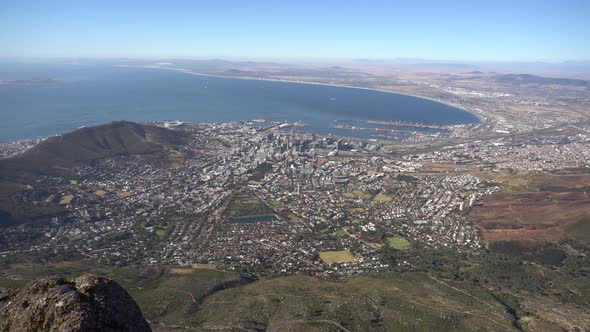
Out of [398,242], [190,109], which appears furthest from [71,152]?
[190,109]

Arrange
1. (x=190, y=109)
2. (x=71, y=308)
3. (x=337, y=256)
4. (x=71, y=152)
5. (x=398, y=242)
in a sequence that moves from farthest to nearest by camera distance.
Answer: (x=190, y=109), (x=71, y=152), (x=398, y=242), (x=337, y=256), (x=71, y=308)

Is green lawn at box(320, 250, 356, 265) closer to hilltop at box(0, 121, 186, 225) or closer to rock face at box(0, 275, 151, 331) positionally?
rock face at box(0, 275, 151, 331)

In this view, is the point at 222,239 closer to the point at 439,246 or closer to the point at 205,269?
the point at 205,269

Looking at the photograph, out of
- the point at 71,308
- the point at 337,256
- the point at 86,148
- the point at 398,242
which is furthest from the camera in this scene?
the point at 86,148

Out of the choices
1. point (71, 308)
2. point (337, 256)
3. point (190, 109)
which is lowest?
point (337, 256)

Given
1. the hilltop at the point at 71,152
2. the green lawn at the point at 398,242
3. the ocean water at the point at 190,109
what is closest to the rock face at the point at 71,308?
the green lawn at the point at 398,242

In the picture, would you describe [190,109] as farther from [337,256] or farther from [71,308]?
[71,308]

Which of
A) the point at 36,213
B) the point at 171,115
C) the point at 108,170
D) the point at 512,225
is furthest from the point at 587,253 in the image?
the point at 171,115

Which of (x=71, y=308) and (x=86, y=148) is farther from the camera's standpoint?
(x=86, y=148)
